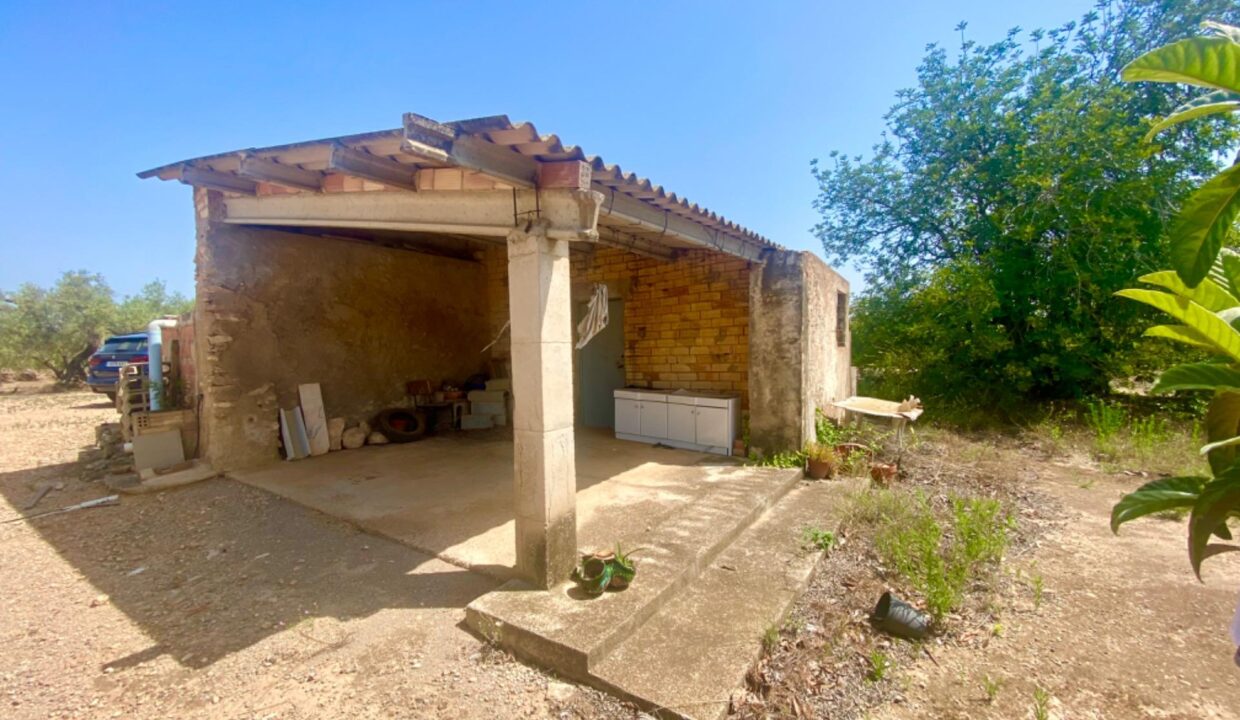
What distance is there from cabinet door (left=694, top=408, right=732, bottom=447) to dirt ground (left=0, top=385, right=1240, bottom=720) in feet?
9.73

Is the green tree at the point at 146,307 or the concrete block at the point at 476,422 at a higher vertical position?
the green tree at the point at 146,307

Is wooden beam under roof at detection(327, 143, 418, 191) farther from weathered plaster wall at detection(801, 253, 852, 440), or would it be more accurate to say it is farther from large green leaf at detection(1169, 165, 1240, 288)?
weathered plaster wall at detection(801, 253, 852, 440)

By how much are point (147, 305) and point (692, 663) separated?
3273 centimetres

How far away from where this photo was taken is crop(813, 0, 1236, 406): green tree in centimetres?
868

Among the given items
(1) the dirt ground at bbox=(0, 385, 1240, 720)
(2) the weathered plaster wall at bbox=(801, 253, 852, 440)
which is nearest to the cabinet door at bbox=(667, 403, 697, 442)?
(2) the weathered plaster wall at bbox=(801, 253, 852, 440)

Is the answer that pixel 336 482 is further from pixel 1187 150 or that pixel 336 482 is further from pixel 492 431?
pixel 1187 150

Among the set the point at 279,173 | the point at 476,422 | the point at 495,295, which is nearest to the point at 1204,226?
the point at 279,173

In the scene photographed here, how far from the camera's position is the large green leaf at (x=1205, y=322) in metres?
1.03

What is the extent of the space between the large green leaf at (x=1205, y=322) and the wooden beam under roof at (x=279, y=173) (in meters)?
4.91

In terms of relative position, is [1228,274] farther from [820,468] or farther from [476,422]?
[476,422]

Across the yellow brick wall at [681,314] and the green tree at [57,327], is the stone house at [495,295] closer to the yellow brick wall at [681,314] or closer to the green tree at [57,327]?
the yellow brick wall at [681,314]

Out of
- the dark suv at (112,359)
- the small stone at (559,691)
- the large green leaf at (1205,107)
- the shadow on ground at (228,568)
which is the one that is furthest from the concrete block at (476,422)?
the dark suv at (112,359)

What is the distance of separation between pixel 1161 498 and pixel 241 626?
4135mm

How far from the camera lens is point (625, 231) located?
18.0ft
